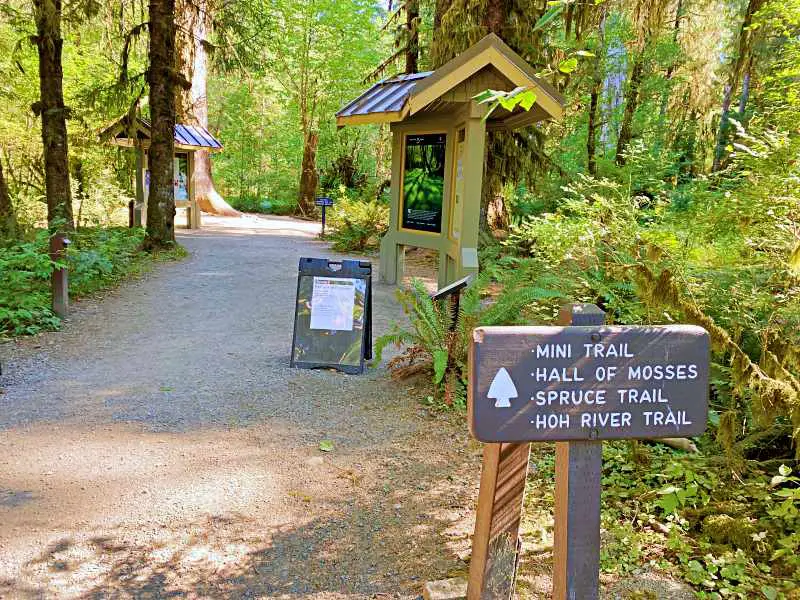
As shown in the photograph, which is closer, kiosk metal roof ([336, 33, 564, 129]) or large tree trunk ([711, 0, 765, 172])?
kiosk metal roof ([336, 33, 564, 129])

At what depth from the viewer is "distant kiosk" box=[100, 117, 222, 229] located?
54.9 ft

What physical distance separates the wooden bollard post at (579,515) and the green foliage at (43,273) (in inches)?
276

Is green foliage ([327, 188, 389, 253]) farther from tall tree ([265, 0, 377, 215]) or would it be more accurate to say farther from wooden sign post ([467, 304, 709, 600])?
wooden sign post ([467, 304, 709, 600])

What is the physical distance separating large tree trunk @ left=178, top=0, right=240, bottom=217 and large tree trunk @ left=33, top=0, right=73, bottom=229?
7971 millimetres

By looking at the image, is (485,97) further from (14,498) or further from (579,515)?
(14,498)

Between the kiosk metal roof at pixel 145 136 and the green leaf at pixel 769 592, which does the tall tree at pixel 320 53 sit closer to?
the kiosk metal roof at pixel 145 136

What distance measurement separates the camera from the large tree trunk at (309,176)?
29109mm

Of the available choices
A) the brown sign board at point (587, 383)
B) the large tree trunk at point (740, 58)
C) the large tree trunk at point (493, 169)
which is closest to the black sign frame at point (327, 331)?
the brown sign board at point (587, 383)

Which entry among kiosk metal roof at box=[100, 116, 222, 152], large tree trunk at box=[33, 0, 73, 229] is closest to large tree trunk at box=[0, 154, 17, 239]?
large tree trunk at box=[33, 0, 73, 229]

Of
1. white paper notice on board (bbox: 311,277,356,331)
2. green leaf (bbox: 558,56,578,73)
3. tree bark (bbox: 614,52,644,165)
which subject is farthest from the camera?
tree bark (bbox: 614,52,644,165)

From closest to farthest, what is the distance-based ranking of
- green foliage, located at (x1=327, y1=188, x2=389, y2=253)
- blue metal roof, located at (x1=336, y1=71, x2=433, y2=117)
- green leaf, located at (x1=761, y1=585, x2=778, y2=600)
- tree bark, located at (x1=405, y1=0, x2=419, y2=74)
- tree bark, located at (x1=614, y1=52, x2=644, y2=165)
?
green leaf, located at (x1=761, y1=585, x2=778, y2=600)
blue metal roof, located at (x1=336, y1=71, x2=433, y2=117)
green foliage, located at (x1=327, y1=188, x2=389, y2=253)
tree bark, located at (x1=405, y1=0, x2=419, y2=74)
tree bark, located at (x1=614, y1=52, x2=644, y2=165)

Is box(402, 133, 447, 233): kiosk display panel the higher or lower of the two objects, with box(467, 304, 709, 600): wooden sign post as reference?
higher

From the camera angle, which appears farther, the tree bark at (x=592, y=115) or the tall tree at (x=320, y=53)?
the tall tree at (x=320, y=53)

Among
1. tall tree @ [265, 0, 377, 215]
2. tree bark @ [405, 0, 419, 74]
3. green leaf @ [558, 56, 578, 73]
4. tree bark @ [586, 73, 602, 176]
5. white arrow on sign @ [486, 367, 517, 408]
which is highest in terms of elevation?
tall tree @ [265, 0, 377, 215]
